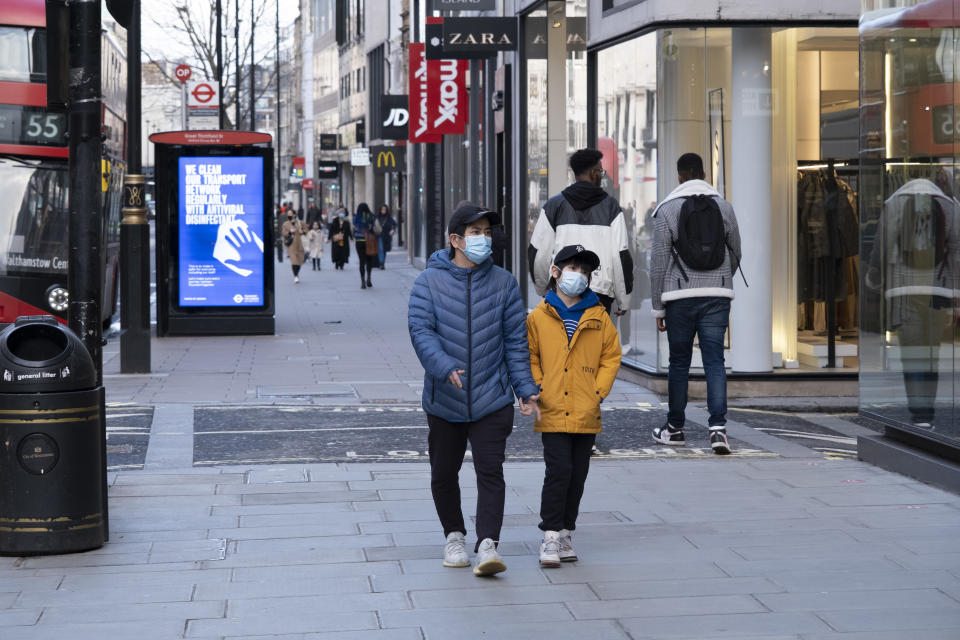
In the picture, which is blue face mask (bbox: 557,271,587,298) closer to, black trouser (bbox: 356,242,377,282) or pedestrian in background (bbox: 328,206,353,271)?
black trouser (bbox: 356,242,377,282)

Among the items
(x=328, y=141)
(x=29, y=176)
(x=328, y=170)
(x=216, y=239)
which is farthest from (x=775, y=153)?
(x=328, y=141)

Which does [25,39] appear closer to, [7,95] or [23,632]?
[7,95]

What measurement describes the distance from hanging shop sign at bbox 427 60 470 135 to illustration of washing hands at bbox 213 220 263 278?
371 inches

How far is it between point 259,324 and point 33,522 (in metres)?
12.6

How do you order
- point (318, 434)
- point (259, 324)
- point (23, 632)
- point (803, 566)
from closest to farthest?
point (23, 632)
point (803, 566)
point (318, 434)
point (259, 324)

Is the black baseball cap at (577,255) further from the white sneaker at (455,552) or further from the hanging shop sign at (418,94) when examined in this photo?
the hanging shop sign at (418,94)

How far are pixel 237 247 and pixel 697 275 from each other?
35.1 ft

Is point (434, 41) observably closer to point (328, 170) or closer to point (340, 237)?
point (340, 237)

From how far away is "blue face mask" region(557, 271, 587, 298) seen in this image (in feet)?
20.8

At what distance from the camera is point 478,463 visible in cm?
629

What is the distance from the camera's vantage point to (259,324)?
19094mm

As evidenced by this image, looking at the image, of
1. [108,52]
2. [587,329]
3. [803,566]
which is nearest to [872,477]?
[803,566]

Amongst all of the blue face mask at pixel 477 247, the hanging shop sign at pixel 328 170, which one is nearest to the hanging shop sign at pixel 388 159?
the hanging shop sign at pixel 328 170

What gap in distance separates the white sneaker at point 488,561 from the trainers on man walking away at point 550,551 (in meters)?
0.24
